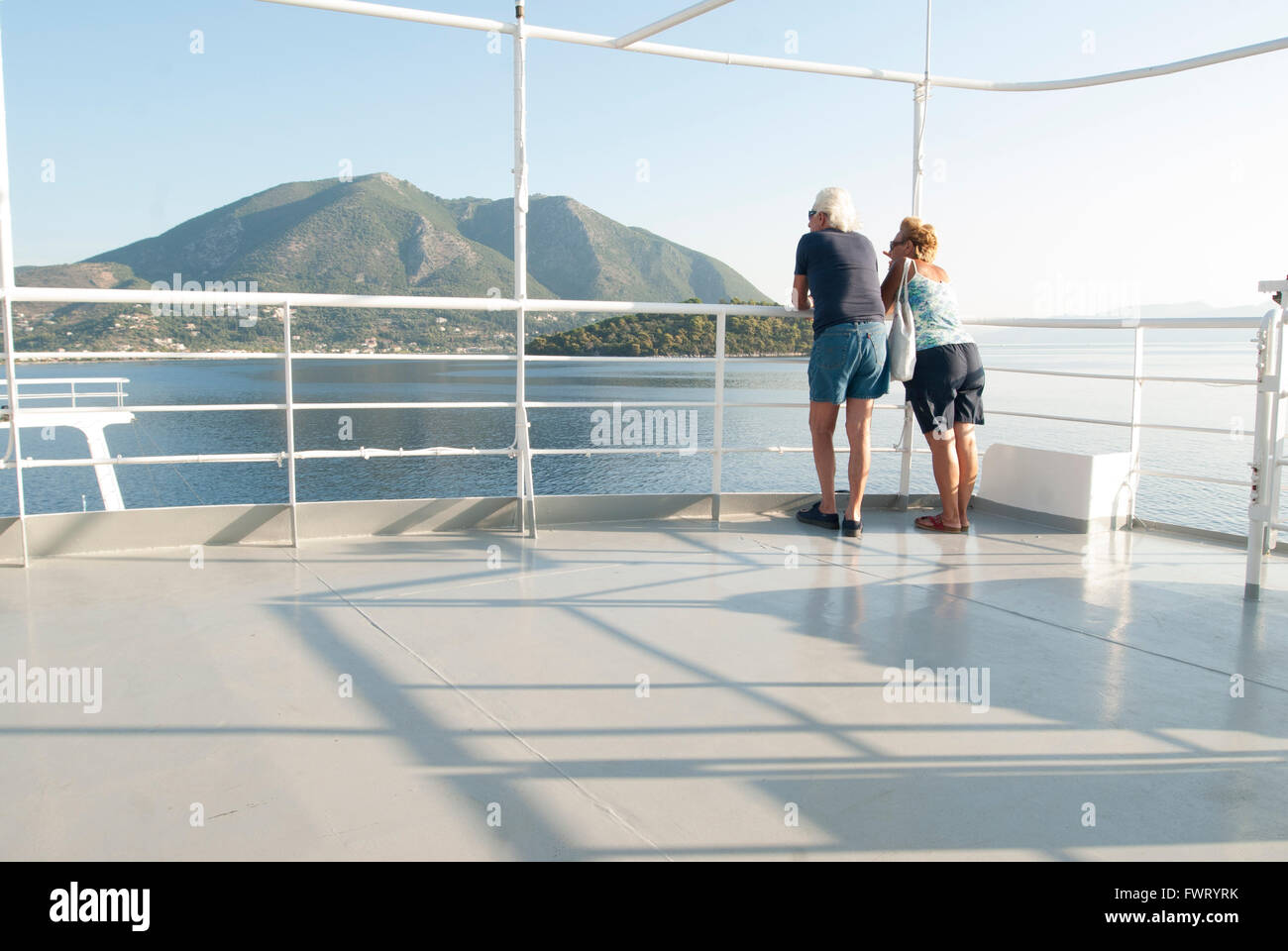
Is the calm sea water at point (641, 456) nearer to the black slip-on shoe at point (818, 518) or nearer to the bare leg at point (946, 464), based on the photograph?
the bare leg at point (946, 464)

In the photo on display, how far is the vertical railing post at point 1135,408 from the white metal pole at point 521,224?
8.39ft

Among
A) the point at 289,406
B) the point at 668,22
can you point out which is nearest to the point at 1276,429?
the point at 668,22

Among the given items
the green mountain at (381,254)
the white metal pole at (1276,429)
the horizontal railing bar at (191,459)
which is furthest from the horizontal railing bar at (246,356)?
the green mountain at (381,254)

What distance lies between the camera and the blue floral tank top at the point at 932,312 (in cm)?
388

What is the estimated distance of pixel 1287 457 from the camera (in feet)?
9.11

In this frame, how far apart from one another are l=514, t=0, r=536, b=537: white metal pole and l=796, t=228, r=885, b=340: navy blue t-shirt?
115cm

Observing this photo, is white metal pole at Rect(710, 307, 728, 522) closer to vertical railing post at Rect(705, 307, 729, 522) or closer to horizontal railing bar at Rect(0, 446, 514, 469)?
vertical railing post at Rect(705, 307, 729, 522)

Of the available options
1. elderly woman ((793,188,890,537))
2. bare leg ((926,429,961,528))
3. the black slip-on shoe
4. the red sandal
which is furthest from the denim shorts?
the red sandal

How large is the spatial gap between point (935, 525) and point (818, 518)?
0.52 meters

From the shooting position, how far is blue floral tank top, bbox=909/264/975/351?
3885mm
